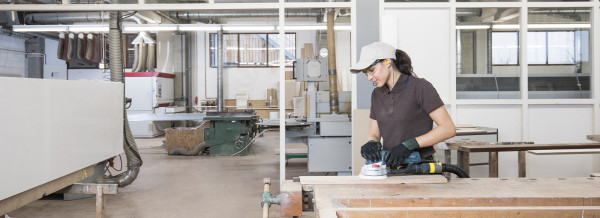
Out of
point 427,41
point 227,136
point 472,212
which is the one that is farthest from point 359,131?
point 227,136

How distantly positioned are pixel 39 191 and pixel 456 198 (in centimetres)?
243

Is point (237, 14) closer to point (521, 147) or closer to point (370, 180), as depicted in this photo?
point (521, 147)

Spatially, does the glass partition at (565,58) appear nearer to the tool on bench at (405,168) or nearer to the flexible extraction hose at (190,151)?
the tool on bench at (405,168)

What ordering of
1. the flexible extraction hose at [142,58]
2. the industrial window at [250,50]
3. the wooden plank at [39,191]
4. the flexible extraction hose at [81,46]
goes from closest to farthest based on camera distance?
the wooden plank at [39,191], the flexible extraction hose at [81,46], the flexible extraction hose at [142,58], the industrial window at [250,50]

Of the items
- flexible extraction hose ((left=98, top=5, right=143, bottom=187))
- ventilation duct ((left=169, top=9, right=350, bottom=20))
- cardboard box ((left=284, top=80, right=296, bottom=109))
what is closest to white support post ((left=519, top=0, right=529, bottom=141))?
flexible extraction hose ((left=98, top=5, right=143, bottom=187))

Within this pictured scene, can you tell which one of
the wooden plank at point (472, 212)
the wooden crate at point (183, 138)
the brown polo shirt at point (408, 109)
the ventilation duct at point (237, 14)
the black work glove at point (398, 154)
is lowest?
the wooden crate at point (183, 138)

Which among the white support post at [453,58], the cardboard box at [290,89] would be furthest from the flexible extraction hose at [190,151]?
the white support post at [453,58]

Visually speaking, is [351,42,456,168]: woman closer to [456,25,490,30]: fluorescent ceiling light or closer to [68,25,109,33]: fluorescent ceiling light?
[456,25,490,30]: fluorescent ceiling light

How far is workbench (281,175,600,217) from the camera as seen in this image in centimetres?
142

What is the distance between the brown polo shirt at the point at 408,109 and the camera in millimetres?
1988

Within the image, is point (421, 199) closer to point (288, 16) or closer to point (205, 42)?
point (288, 16)

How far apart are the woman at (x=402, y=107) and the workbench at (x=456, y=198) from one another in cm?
23

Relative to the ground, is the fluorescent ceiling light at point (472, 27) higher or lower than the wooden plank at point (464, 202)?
higher

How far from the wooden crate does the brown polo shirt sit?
648cm
